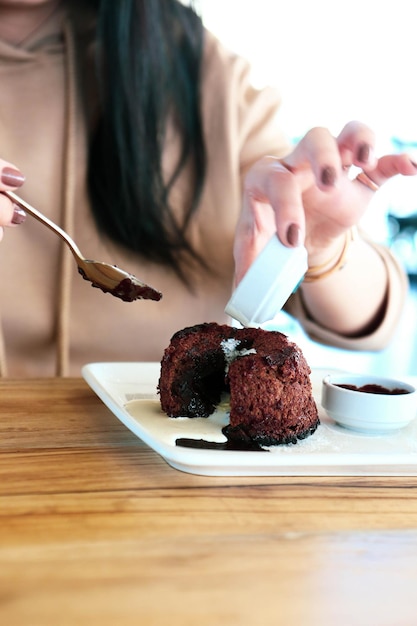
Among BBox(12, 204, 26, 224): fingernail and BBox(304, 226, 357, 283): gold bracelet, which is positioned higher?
BBox(12, 204, 26, 224): fingernail

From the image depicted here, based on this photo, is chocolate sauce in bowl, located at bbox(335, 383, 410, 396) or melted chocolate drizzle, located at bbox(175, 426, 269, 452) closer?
melted chocolate drizzle, located at bbox(175, 426, 269, 452)

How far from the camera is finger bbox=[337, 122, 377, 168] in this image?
0.94 m

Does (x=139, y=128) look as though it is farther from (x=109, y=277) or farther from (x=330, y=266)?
(x=109, y=277)

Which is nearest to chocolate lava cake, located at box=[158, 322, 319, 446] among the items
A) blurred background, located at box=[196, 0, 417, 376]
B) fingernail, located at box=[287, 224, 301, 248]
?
fingernail, located at box=[287, 224, 301, 248]

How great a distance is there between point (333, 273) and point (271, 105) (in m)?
0.52

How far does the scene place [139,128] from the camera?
4.77ft

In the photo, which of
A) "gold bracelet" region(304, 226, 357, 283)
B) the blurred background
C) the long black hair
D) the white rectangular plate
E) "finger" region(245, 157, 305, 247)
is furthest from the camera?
the blurred background

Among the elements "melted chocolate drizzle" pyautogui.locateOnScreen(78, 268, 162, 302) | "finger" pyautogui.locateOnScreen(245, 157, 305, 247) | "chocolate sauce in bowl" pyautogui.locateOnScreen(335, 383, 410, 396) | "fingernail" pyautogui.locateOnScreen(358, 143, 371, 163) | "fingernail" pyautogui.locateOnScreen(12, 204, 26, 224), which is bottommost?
"chocolate sauce in bowl" pyautogui.locateOnScreen(335, 383, 410, 396)

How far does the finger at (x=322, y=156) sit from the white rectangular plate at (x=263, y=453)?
309 millimetres

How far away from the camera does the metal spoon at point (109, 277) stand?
2.76 feet

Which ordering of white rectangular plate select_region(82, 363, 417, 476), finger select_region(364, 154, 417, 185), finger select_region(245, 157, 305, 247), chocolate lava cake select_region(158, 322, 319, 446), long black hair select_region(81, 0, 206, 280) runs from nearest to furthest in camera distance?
1. white rectangular plate select_region(82, 363, 417, 476)
2. chocolate lava cake select_region(158, 322, 319, 446)
3. finger select_region(245, 157, 305, 247)
4. finger select_region(364, 154, 417, 185)
5. long black hair select_region(81, 0, 206, 280)

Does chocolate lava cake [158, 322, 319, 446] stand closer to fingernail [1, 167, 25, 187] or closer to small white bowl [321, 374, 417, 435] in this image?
small white bowl [321, 374, 417, 435]

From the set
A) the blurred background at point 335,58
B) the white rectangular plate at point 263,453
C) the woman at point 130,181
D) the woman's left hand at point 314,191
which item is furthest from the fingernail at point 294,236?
the blurred background at point 335,58

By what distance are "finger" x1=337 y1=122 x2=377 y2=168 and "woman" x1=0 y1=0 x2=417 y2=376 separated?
17.1 inches
